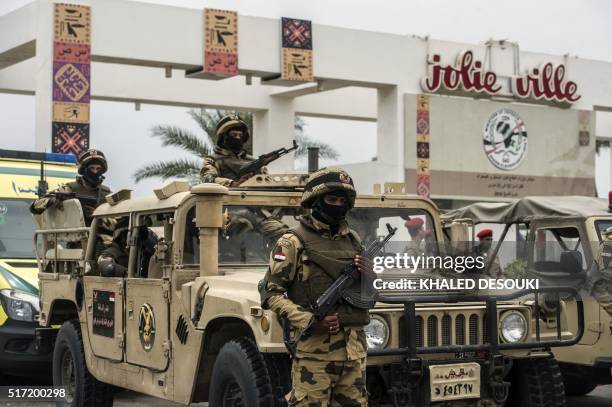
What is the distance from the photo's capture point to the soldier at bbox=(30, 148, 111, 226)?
920 centimetres

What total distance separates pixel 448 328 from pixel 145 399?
4611mm

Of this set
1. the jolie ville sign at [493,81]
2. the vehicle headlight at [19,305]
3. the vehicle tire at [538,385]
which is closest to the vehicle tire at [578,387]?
the vehicle tire at [538,385]

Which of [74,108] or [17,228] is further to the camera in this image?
[74,108]

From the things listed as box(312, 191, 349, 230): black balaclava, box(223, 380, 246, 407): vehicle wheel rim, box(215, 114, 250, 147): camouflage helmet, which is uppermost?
box(215, 114, 250, 147): camouflage helmet

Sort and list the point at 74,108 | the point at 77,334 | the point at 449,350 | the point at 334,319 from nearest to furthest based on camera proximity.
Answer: the point at 334,319
the point at 449,350
the point at 77,334
the point at 74,108

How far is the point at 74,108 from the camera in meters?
Result: 18.1

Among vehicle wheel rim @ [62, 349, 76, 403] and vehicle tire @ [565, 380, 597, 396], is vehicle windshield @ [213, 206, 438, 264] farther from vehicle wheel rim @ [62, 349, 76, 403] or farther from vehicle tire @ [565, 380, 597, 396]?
vehicle tire @ [565, 380, 597, 396]

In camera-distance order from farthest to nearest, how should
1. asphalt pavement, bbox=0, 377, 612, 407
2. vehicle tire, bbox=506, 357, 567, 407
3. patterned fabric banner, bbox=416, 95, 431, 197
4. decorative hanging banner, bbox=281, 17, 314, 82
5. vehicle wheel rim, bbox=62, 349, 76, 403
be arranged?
1. patterned fabric banner, bbox=416, 95, 431, 197
2. decorative hanging banner, bbox=281, 17, 314, 82
3. asphalt pavement, bbox=0, 377, 612, 407
4. vehicle wheel rim, bbox=62, 349, 76, 403
5. vehicle tire, bbox=506, 357, 567, 407

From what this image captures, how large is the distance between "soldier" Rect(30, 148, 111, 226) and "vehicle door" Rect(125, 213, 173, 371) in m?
1.78

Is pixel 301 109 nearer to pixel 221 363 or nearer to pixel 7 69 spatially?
pixel 7 69

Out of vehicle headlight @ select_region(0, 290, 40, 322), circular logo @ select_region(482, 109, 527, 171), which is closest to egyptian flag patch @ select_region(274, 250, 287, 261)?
vehicle headlight @ select_region(0, 290, 40, 322)

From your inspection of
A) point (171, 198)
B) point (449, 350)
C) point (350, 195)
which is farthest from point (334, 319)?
point (171, 198)

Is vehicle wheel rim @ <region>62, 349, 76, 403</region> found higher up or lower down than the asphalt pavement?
higher up

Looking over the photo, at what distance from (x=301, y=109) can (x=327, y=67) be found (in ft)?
17.3
